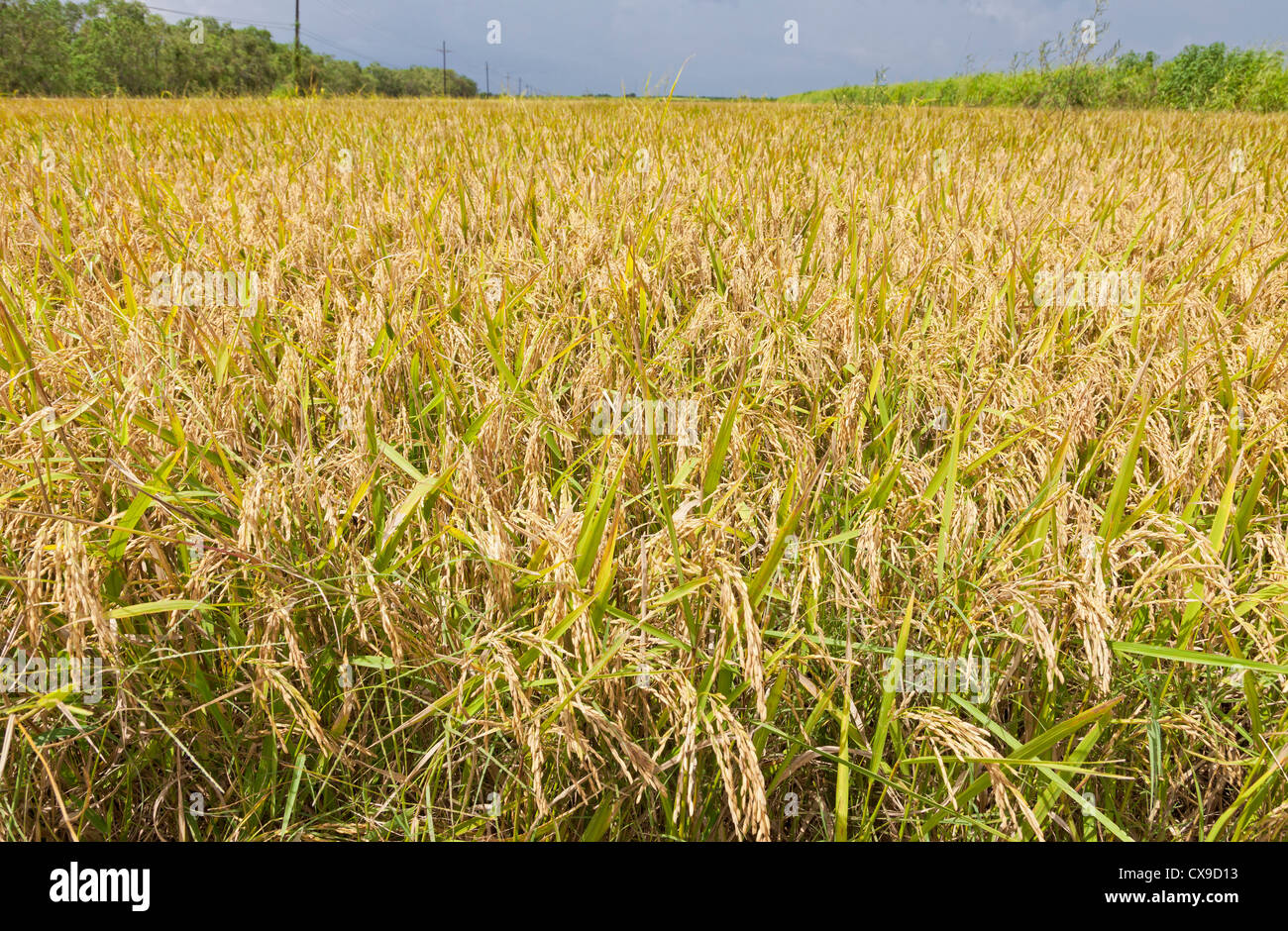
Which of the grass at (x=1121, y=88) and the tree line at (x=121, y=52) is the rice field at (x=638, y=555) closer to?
the grass at (x=1121, y=88)

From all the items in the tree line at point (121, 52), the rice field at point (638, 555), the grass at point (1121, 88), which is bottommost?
the rice field at point (638, 555)

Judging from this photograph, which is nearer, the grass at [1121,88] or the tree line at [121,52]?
the grass at [1121,88]

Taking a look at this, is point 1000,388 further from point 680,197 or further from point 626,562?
point 680,197

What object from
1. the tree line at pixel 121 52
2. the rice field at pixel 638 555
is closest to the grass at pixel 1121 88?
the rice field at pixel 638 555

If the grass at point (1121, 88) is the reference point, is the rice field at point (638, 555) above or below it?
below

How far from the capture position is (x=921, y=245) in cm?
227

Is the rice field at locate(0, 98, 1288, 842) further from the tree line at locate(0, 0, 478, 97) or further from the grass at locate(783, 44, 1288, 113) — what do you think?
the tree line at locate(0, 0, 478, 97)

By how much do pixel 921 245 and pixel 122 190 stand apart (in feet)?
11.2

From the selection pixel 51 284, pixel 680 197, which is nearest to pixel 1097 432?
pixel 680 197

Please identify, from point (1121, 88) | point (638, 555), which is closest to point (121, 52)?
point (1121, 88)

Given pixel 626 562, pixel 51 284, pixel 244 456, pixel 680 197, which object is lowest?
pixel 626 562

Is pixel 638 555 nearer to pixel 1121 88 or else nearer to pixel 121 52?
pixel 1121 88

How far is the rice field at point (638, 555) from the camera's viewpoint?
953 millimetres

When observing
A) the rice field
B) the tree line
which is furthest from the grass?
the tree line
